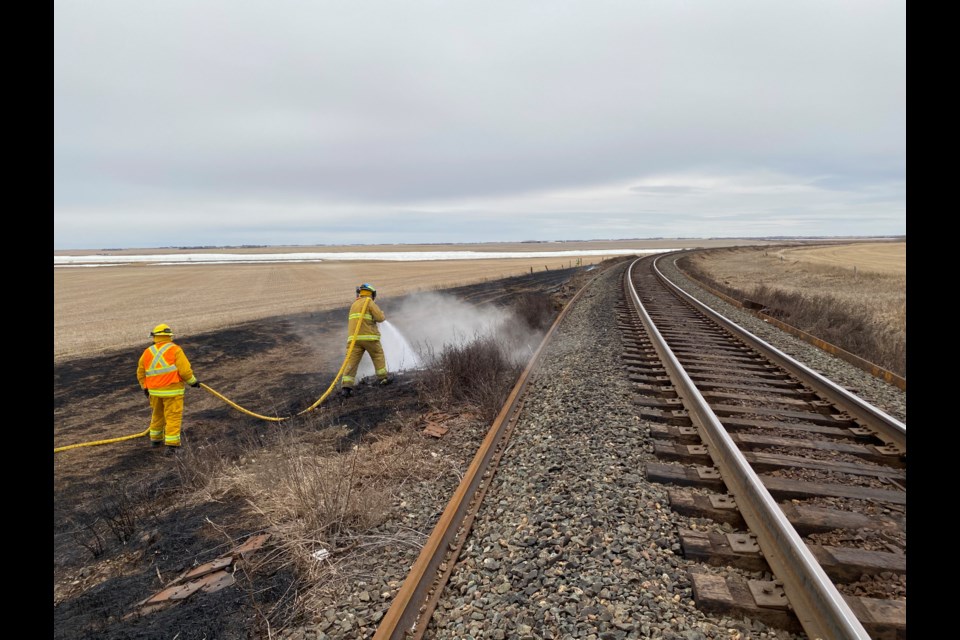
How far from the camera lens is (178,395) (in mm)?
8242

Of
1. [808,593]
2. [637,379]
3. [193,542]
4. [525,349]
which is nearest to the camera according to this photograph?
[808,593]

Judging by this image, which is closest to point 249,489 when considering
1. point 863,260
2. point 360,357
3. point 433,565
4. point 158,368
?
point 433,565

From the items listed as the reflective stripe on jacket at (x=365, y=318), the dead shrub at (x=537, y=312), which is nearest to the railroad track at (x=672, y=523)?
the reflective stripe on jacket at (x=365, y=318)

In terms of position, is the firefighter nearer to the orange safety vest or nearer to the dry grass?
the orange safety vest

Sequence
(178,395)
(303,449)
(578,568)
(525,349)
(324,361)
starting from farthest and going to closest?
(324,361) → (525,349) → (178,395) → (303,449) → (578,568)

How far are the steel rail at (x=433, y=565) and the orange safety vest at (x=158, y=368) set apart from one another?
21.2 feet

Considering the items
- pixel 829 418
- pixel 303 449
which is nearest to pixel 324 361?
pixel 303 449

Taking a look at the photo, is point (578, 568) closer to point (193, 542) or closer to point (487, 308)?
point (193, 542)

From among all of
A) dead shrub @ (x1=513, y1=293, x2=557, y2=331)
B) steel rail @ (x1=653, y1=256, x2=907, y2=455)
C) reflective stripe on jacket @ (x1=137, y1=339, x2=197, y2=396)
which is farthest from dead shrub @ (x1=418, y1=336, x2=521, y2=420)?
dead shrub @ (x1=513, y1=293, x2=557, y2=331)

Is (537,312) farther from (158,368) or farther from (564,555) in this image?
(564,555)

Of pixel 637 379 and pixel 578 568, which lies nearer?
pixel 578 568

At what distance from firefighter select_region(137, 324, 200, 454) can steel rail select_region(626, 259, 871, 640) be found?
8.15 m

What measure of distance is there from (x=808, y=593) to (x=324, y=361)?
46.5 ft

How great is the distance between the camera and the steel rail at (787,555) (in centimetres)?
226
